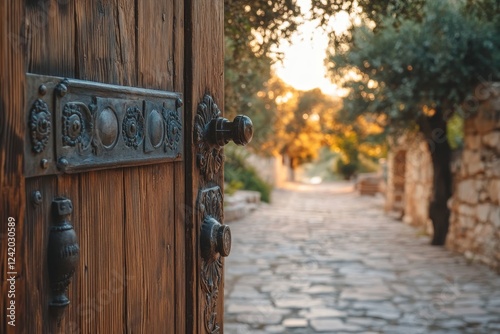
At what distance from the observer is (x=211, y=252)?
1475 mm

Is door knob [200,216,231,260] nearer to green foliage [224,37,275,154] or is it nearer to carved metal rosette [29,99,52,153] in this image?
carved metal rosette [29,99,52,153]

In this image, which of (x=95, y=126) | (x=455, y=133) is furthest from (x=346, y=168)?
(x=95, y=126)

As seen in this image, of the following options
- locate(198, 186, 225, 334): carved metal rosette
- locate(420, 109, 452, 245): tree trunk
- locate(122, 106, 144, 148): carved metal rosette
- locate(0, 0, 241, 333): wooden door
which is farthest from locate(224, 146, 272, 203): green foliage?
locate(122, 106, 144, 148): carved metal rosette

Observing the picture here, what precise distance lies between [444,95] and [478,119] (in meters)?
0.52

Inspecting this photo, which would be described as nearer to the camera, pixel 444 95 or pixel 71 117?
pixel 71 117

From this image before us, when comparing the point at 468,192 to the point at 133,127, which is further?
the point at 468,192

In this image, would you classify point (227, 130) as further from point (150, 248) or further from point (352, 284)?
point (352, 284)

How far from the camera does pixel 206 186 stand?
59.1 inches

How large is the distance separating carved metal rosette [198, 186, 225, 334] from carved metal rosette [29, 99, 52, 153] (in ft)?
1.89

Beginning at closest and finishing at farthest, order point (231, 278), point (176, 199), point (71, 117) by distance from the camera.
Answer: point (71, 117), point (176, 199), point (231, 278)

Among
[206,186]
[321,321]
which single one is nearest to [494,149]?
[321,321]

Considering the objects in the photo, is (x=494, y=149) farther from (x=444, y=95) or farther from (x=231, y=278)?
(x=231, y=278)

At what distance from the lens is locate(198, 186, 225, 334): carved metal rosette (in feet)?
4.81

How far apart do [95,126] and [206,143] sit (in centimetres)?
45
